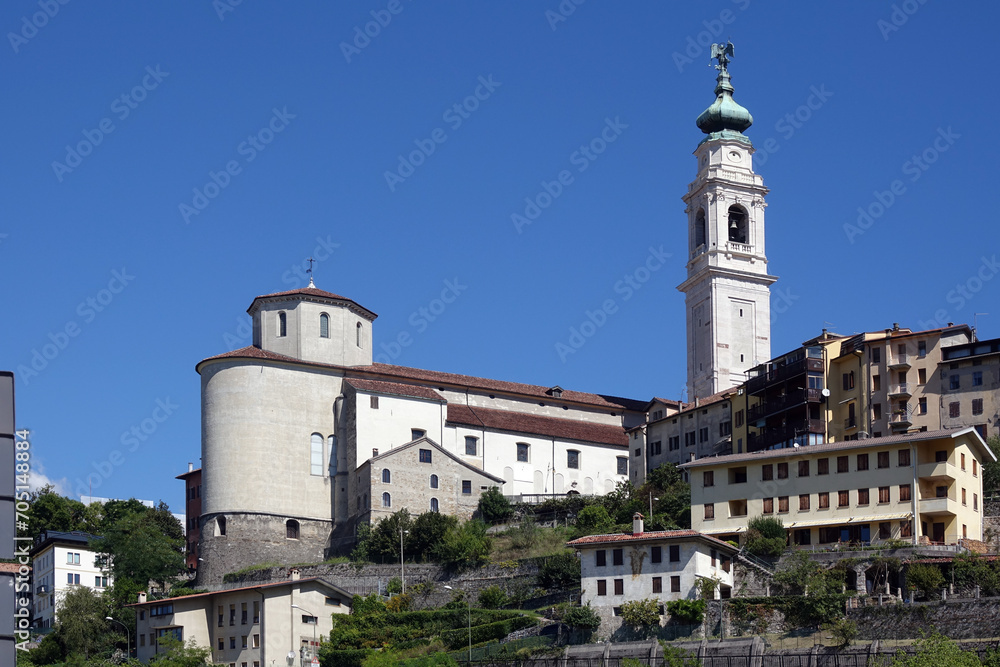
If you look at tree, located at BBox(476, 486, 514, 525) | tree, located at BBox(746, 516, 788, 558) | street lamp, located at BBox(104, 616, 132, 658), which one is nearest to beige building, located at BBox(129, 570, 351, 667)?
street lamp, located at BBox(104, 616, 132, 658)

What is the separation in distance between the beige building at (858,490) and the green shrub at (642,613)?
7965 mm

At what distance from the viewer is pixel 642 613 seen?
5669 centimetres

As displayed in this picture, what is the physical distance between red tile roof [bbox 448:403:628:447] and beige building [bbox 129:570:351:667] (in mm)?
25444


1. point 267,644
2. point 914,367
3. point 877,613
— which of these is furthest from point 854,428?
point 267,644

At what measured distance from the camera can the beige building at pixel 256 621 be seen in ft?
217

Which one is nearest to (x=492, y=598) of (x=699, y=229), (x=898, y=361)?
(x=898, y=361)

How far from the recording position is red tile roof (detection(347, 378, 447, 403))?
90.3 meters

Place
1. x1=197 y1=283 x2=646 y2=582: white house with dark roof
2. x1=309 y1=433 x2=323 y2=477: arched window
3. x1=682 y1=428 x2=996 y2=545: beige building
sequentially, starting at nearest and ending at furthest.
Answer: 1. x1=682 y1=428 x2=996 y2=545: beige building
2. x1=197 y1=283 x2=646 y2=582: white house with dark roof
3. x1=309 y1=433 x2=323 y2=477: arched window

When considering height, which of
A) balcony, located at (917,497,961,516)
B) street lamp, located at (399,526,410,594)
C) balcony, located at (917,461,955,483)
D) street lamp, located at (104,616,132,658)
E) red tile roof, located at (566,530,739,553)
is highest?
balcony, located at (917,461,955,483)

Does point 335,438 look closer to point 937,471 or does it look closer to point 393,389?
point 393,389

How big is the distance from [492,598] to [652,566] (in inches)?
419

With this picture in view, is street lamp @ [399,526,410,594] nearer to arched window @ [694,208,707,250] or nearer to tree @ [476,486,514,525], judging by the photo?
tree @ [476,486,514,525]

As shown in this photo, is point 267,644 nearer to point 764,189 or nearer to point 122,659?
point 122,659

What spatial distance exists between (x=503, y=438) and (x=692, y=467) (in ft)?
95.1
